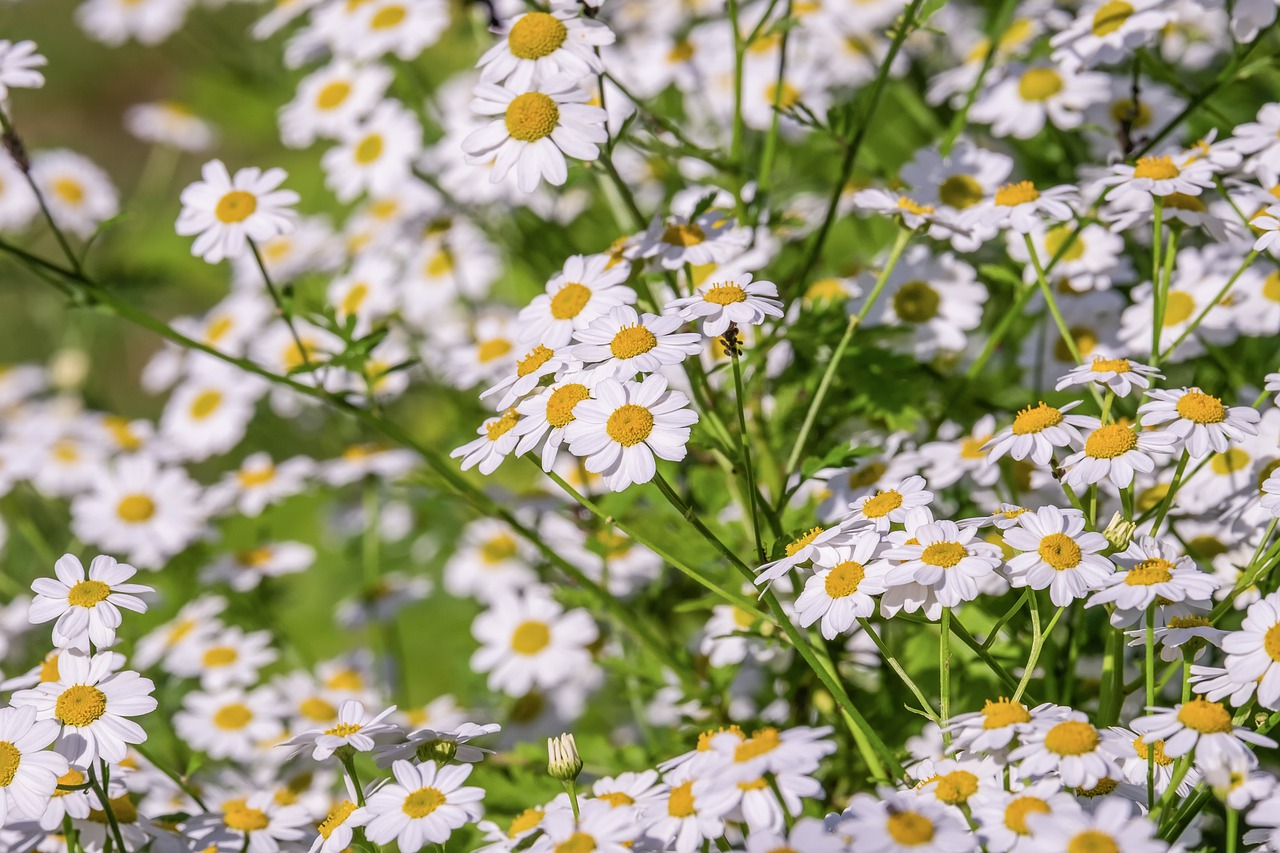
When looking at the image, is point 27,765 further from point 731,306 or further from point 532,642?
point 532,642

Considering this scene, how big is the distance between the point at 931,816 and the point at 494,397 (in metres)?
1.38

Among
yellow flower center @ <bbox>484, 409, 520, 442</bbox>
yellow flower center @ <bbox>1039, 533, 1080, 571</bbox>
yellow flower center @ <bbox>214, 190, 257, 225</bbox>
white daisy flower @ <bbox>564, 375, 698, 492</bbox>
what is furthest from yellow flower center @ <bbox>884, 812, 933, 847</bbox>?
yellow flower center @ <bbox>214, 190, 257, 225</bbox>

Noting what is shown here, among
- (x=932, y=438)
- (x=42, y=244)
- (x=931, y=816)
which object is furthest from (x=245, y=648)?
(x=42, y=244)

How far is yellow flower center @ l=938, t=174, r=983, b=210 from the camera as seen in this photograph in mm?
2107

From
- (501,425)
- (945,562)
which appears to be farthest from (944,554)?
(501,425)

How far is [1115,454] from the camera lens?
1467mm

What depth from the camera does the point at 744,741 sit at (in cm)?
133

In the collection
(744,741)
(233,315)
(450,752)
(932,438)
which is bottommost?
(744,741)

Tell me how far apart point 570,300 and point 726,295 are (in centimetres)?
31

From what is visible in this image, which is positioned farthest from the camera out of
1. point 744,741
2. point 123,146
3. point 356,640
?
point 123,146

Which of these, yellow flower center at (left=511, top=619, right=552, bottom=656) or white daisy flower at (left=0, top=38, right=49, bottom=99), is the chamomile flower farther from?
white daisy flower at (left=0, top=38, right=49, bottom=99)

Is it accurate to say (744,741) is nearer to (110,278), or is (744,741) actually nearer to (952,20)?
(952,20)

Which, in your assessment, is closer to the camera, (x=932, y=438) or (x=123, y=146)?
(x=932, y=438)

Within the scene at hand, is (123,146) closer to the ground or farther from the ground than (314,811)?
farther from the ground
